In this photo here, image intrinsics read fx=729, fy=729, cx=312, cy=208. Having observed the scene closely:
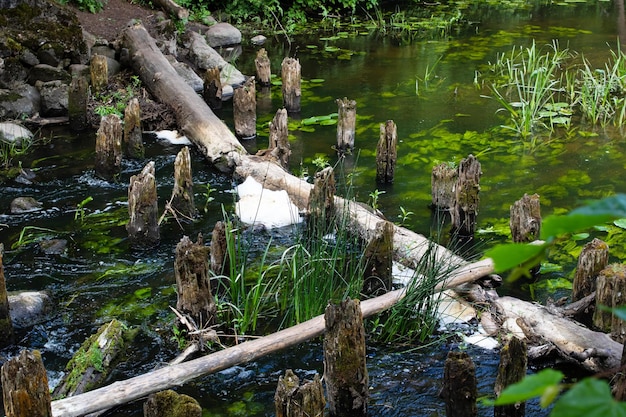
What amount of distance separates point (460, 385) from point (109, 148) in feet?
17.5

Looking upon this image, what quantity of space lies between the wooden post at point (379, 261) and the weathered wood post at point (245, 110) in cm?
440

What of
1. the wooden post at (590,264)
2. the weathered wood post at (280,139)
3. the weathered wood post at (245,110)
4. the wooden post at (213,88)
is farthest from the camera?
the wooden post at (213,88)

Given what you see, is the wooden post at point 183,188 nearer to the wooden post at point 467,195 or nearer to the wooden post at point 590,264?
the wooden post at point 467,195

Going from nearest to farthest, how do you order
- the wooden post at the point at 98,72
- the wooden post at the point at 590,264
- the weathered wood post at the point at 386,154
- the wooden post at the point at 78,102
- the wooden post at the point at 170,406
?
the wooden post at the point at 170,406 → the wooden post at the point at 590,264 → the weathered wood post at the point at 386,154 → the wooden post at the point at 78,102 → the wooden post at the point at 98,72

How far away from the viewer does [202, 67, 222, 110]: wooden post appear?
10938mm

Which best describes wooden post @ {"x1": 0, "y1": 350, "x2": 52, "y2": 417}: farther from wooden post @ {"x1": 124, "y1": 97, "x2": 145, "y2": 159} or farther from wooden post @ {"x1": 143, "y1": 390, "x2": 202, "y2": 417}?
wooden post @ {"x1": 124, "y1": 97, "x2": 145, "y2": 159}

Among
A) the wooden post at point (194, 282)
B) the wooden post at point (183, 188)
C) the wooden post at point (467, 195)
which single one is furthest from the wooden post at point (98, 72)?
the wooden post at point (194, 282)

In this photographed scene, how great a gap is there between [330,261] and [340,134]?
416 cm

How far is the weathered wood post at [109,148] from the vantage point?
8062 mm

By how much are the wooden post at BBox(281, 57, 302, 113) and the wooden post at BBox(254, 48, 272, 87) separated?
1359 millimetres

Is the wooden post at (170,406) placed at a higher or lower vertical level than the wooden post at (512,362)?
higher

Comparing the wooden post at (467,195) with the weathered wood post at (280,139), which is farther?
the weathered wood post at (280,139)

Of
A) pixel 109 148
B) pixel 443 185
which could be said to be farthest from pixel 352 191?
pixel 109 148

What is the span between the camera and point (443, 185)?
7.38 metres
